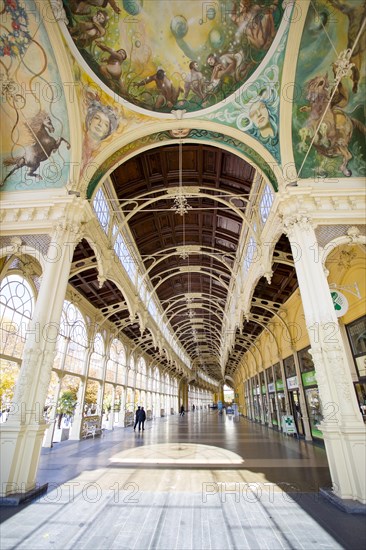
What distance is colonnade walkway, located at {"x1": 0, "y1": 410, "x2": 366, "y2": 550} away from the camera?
4.06m

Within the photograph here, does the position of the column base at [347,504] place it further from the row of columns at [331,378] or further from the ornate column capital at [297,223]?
the ornate column capital at [297,223]

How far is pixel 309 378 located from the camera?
14.2m

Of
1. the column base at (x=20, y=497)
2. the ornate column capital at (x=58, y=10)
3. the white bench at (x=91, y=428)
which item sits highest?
the ornate column capital at (x=58, y=10)

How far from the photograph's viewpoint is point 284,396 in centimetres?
1812

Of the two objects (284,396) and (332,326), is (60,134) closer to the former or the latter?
(332,326)

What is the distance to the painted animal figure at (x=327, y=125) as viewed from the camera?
799 centimetres

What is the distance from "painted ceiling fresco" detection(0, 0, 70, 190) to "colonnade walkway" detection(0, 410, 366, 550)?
8.67 m

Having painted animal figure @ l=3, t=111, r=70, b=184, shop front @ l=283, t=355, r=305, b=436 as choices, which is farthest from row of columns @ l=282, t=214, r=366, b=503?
shop front @ l=283, t=355, r=305, b=436

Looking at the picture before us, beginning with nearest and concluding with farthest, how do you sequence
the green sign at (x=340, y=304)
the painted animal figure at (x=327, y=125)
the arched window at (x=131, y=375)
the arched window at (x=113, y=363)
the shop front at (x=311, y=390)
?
the green sign at (x=340, y=304) → the painted animal figure at (x=327, y=125) → the shop front at (x=311, y=390) → the arched window at (x=113, y=363) → the arched window at (x=131, y=375)

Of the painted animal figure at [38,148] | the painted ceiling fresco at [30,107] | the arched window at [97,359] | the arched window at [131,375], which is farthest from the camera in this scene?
the arched window at [131,375]

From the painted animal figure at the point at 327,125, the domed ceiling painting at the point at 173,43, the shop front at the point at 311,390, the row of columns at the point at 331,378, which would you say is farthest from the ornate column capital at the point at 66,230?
the shop front at the point at 311,390

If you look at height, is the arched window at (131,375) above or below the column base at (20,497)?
above

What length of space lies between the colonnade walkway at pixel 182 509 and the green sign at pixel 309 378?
4.94 meters

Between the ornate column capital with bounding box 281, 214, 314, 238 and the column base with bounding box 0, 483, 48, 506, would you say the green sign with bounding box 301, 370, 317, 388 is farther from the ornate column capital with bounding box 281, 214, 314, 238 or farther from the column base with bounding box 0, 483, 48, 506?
the column base with bounding box 0, 483, 48, 506
